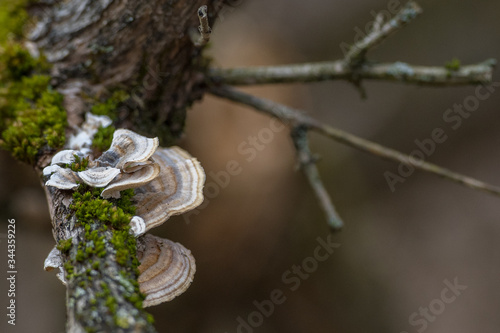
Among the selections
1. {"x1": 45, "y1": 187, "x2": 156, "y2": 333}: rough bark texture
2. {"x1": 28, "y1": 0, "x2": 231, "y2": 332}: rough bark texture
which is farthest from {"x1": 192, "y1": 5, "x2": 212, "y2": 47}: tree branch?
{"x1": 45, "y1": 187, "x2": 156, "y2": 333}: rough bark texture

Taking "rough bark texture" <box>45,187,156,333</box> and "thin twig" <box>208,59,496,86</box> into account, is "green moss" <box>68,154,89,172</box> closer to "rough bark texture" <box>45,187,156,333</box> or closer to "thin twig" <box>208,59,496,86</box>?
"rough bark texture" <box>45,187,156,333</box>

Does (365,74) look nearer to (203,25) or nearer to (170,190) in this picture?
(203,25)

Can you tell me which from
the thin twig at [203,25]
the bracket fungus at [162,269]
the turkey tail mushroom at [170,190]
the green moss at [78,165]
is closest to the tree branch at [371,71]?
the thin twig at [203,25]

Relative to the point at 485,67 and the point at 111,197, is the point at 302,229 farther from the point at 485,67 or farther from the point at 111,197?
the point at 111,197

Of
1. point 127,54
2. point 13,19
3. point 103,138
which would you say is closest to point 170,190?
point 103,138

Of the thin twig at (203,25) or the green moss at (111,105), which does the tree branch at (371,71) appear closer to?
the green moss at (111,105)

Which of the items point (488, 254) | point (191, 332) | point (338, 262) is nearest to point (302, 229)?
point (338, 262)
